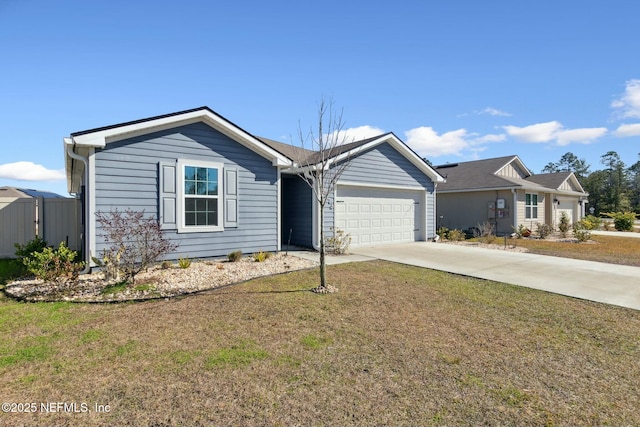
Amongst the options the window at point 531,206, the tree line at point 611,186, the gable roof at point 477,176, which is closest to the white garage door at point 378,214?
the gable roof at point 477,176

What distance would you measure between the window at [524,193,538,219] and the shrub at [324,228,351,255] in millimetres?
14195

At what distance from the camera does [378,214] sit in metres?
13.1

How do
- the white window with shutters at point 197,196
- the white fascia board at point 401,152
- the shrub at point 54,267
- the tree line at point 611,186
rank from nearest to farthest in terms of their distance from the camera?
1. the shrub at point 54,267
2. the white window with shutters at point 197,196
3. the white fascia board at point 401,152
4. the tree line at point 611,186

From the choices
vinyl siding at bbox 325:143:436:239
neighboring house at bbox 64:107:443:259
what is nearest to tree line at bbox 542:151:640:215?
vinyl siding at bbox 325:143:436:239

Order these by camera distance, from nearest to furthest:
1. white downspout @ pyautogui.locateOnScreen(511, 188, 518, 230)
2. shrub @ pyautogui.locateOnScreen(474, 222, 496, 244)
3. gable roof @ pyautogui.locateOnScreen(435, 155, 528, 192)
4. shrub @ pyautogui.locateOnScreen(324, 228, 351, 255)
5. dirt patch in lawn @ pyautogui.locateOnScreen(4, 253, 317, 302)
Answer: dirt patch in lawn @ pyautogui.locateOnScreen(4, 253, 317, 302)
shrub @ pyautogui.locateOnScreen(324, 228, 351, 255)
shrub @ pyautogui.locateOnScreen(474, 222, 496, 244)
white downspout @ pyautogui.locateOnScreen(511, 188, 518, 230)
gable roof @ pyautogui.locateOnScreen(435, 155, 528, 192)

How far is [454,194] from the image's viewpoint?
2072 centimetres

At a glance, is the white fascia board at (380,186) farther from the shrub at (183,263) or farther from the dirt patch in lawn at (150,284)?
the shrub at (183,263)

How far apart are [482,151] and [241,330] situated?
165 ft

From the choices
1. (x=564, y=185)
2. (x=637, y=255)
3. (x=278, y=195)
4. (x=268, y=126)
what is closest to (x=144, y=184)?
(x=278, y=195)

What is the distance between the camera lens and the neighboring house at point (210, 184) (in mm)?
7340

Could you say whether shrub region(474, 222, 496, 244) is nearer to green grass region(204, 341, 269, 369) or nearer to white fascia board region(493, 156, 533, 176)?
white fascia board region(493, 156, 533, 176)

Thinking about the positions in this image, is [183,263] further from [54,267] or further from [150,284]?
[54,267]

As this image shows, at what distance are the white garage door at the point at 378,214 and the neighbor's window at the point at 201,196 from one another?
442cm

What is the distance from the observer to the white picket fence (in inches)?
362
